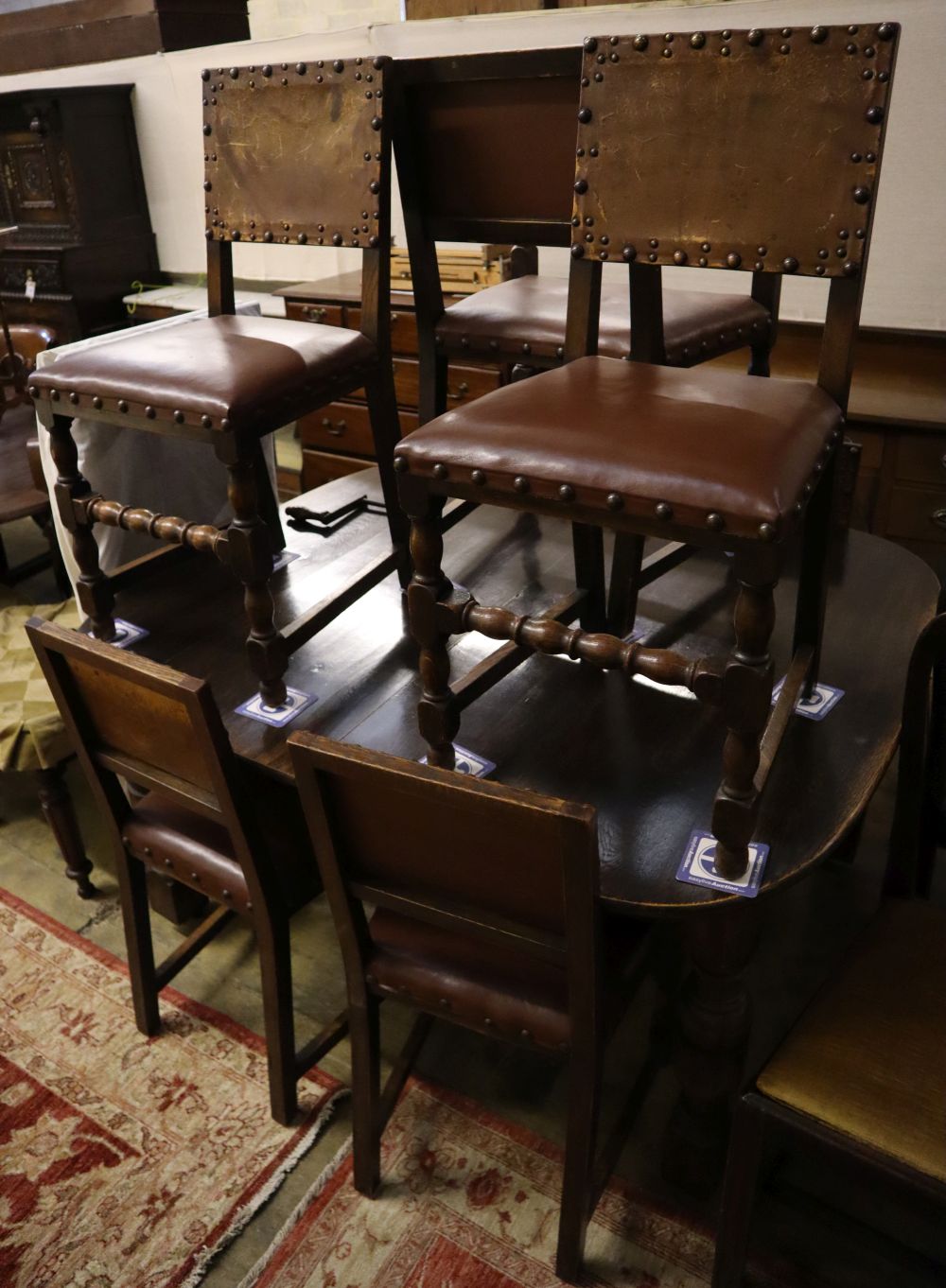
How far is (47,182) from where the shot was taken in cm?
383

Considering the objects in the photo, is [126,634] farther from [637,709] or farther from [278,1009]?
[637,709]

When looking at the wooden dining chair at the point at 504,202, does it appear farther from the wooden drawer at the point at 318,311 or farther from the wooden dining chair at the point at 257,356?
the wooden drawer at the point at 318,311

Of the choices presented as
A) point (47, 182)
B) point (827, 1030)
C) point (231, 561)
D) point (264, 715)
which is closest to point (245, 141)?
point (231, 561)

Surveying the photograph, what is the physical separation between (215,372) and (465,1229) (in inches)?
51.7

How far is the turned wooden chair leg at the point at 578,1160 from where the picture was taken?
1238 millimetres

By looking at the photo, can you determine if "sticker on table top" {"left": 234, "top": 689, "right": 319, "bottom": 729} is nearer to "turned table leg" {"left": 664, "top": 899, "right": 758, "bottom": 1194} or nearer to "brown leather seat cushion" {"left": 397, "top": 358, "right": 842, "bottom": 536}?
"brown leather seat cushion" {"left": 397, "top": 358, "right": 842, "bottom": 536}

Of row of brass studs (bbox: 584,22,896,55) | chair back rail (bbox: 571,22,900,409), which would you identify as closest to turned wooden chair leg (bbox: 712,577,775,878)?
chair back rail (bbox: 571,22,900,409)

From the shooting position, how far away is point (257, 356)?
163 cm

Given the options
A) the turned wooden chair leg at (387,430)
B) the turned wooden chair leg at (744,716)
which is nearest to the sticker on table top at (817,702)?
the turned wooden chair leg at (744,716)

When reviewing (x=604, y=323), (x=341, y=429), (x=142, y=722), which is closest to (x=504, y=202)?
(x=604, y=323)

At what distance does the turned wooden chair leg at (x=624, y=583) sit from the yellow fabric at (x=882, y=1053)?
2.24 ft

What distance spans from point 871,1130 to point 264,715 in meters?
1.03

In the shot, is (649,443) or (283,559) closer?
(649,443)

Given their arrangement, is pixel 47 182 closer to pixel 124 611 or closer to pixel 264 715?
pixel 124 611
